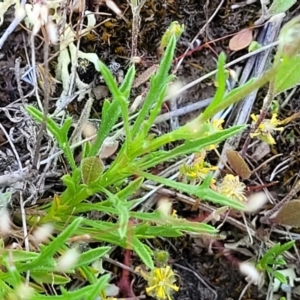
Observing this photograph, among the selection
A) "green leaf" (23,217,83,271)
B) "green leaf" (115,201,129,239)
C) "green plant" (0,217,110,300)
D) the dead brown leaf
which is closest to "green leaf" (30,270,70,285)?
"green plant" (0,217,110,300)

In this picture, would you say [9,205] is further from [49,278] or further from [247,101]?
[247,101]

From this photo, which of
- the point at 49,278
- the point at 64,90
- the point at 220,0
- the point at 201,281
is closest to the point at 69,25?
the point at 64,90

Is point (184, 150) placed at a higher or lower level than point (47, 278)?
higher

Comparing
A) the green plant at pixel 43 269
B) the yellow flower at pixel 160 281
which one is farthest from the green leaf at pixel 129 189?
the yellow flower at pixel 160 281

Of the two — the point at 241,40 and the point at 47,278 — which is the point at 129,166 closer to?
the point at 47,278

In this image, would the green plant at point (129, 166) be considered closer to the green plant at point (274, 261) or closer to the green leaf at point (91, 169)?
the green leaf at point (91, 169)

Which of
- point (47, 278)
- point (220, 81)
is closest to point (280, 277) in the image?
point (47, 278)

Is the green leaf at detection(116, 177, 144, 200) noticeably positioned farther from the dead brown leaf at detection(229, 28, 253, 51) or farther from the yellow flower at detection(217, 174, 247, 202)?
the dead brown leaf at detection(229, 28, 253, 51)
